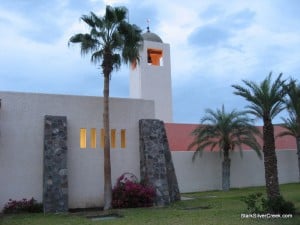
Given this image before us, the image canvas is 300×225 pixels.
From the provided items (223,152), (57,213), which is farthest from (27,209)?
(223,152)

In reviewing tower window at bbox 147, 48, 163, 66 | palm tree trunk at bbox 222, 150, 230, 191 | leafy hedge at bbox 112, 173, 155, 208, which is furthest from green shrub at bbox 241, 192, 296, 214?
tower window at bbox 147, 48, 163, 66

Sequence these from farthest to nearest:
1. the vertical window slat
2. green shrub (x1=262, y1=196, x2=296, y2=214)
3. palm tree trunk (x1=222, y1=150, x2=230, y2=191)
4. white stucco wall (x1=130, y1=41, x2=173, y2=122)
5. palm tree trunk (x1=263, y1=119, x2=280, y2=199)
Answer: white stucco wall (x1=130, y1=41, x2=173, y2=122)
palm tree trunk (x1=222, y1=150, x2=230, y2=191)
the vertical window slat
palm tree trunk (x1=263, y1=119, x2=280, y2=199)
green shrub (x1=262, y1=196, x2=296, y2=214)

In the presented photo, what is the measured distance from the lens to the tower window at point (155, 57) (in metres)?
32.3

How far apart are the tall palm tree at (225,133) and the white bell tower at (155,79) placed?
25.8 ft

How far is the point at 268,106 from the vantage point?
14336 mm

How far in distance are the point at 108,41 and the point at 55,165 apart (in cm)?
544

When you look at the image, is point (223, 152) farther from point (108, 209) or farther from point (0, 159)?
point (0, 159)

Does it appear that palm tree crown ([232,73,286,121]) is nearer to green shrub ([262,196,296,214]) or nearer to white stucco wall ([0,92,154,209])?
green shrub ([262,196,296,214])

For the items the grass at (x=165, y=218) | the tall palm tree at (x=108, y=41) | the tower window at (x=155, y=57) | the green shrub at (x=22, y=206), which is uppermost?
the tower window at (x=155, y=57)

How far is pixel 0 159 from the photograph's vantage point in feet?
49.4

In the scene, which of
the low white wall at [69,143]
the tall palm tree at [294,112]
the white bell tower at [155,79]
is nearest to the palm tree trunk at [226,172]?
the tall palm tree at [294,112]

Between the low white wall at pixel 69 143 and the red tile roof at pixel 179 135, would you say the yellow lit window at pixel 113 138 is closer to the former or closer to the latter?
the low white wall at pixel 69 143

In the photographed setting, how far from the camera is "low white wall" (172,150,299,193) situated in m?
22.8

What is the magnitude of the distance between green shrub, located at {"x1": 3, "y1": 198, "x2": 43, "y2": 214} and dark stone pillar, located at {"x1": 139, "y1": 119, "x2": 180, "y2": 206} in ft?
15.3
